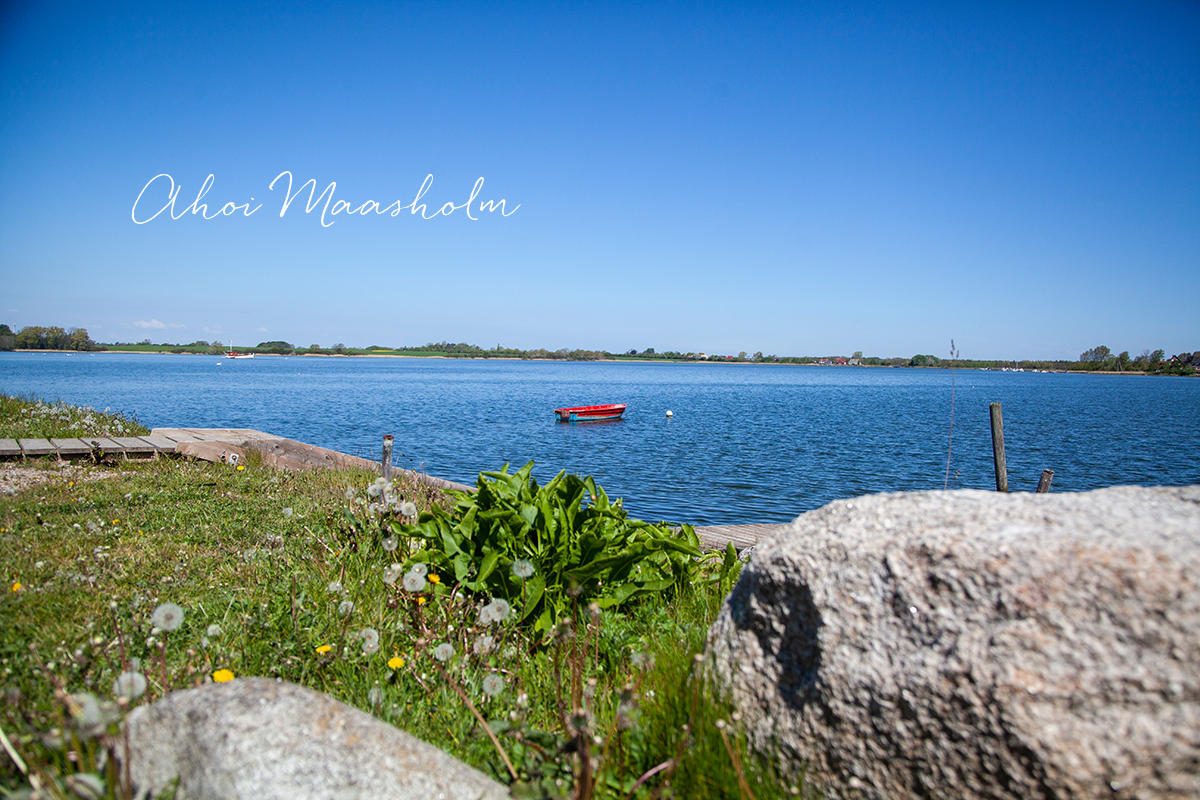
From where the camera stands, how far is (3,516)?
616cm

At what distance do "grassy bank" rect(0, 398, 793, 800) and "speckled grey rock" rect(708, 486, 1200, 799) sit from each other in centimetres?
34

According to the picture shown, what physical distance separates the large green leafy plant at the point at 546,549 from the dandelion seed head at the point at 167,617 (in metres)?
1.71

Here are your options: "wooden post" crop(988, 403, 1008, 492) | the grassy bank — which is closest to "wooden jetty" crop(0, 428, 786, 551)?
"wooden post" crop(988, 403, 1008, 492)

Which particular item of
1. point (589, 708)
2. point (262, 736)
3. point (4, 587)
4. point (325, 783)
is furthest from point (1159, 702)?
point (4, 587)

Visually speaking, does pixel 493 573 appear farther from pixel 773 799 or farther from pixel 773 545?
pixel 773 799

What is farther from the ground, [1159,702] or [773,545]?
[773,545]

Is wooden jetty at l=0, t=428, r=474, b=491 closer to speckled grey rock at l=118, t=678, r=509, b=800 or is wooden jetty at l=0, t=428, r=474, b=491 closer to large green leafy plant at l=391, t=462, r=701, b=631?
large green leafy plant at l=391, t=462, r=701, b=631

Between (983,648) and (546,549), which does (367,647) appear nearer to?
(546,549)

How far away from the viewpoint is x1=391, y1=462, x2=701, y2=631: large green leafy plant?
405 centimetres

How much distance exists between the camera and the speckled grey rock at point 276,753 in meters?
1.88

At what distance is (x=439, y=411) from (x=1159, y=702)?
1612 inches

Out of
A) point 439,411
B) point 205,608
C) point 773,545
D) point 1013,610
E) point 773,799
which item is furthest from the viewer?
point 439,411

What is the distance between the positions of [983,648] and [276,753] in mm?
2127

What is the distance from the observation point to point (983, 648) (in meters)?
2.03
